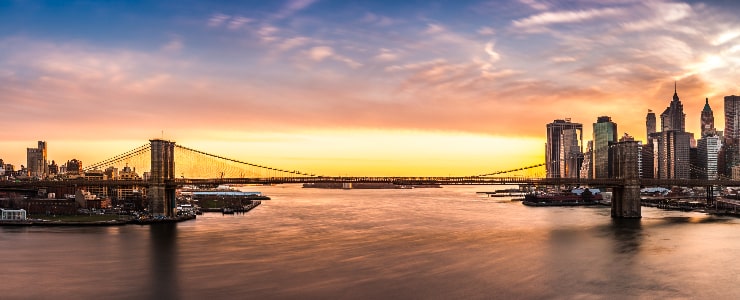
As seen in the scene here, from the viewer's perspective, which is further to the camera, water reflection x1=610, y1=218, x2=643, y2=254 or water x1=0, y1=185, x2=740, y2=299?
water reflection x1=610, y1=218, x2=643, y2=254

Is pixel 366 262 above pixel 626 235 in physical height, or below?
above

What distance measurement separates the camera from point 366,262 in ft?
104

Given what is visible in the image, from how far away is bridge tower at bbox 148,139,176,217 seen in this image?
55.8 meters

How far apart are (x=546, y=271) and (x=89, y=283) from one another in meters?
22.7

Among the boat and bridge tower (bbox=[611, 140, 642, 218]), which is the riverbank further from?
the boat

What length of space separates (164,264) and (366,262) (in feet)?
36.8

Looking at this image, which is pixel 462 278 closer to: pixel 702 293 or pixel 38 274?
pixel 702 293

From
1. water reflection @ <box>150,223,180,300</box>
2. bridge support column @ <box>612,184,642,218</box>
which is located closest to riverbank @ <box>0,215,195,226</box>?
water reflection @ <box>150,223,180,300</box>

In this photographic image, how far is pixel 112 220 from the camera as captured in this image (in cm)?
5512

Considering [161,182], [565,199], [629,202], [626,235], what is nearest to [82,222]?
[161,182]

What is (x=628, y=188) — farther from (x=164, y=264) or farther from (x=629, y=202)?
(x=164, y=264)

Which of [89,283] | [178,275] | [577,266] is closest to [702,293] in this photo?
[577,266]

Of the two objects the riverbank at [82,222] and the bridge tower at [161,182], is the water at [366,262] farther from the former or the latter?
the bridge tower at [161,182]

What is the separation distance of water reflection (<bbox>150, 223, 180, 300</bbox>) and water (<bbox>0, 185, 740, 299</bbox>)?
94 mm
